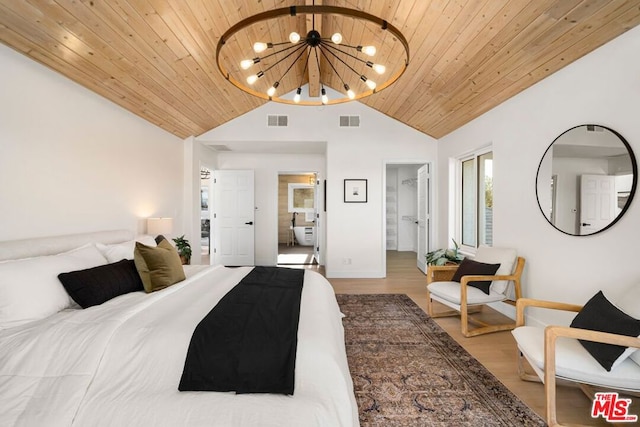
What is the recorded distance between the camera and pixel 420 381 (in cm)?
208

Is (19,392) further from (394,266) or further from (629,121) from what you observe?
(394,266)

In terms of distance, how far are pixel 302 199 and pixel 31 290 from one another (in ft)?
25.5

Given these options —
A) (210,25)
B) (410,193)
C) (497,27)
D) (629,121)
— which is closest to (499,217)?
(629,121)

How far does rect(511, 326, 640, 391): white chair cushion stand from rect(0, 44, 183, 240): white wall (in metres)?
3.75

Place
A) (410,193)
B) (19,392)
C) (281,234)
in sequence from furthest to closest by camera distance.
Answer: (281,234), (410,193), (19,392)

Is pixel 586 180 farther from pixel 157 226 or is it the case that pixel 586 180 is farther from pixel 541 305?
pixel 157 226

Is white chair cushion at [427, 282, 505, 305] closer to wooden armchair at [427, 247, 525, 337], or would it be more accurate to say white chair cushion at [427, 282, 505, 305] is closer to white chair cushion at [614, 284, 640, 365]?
wooden armchair at [427, 247, 525, 337]

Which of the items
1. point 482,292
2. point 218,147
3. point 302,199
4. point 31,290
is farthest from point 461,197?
point 302,199

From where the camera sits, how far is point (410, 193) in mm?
8281

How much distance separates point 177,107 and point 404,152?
369cm

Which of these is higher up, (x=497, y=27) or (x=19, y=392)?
(x=497, y=27)

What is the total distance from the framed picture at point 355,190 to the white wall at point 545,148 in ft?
6.37

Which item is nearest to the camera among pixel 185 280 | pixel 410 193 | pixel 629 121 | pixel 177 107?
pixel 629 121

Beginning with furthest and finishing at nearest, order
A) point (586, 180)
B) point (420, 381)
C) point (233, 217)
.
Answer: point (233, 217) → point (586, 180) → point (420, 381)
